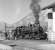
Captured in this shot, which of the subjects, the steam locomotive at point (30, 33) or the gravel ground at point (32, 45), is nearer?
the gravel ground at point (32, 45)

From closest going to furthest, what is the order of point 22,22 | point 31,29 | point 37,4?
point 31,29, point 37,4, point 22,22

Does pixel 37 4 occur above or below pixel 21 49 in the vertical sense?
above

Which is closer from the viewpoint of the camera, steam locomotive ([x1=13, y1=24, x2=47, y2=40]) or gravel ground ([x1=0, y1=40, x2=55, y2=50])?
gravel ground ([x1=0, y1=40, x2=55, y2=50])

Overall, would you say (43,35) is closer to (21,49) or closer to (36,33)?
(36,33)

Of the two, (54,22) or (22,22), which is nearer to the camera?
(54,22)

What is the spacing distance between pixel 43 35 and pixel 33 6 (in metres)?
4.73

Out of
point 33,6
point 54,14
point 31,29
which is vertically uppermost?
point 33,6

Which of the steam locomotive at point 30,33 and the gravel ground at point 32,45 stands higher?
the steam locomotive at point 30,33

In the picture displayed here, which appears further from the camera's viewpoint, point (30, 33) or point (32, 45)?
point (30, 33)

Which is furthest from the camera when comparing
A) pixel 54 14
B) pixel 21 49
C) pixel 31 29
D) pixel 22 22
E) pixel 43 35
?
pixel 22 22

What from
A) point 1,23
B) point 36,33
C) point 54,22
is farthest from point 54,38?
point 1,23

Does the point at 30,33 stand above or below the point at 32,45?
above

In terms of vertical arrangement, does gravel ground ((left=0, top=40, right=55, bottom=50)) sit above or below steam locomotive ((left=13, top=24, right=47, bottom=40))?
below

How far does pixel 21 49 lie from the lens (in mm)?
3482
